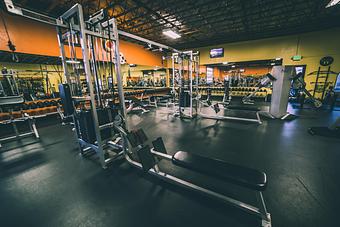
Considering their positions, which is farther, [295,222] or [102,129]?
[102,129]

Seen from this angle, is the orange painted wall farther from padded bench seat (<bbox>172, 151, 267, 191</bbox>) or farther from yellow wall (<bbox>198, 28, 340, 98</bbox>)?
yellow wall (<bbox>198, 28, 340, 98</bbox>)

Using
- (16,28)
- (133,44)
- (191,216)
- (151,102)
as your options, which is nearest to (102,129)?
(191,216)

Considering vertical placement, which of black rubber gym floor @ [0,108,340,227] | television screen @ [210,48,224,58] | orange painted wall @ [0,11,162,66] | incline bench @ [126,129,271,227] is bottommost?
black rubber gym floor @ [0,108,340,227]

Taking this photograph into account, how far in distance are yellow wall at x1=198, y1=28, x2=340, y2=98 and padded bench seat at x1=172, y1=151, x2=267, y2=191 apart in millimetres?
9852

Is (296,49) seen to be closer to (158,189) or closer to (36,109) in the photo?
(158,189)

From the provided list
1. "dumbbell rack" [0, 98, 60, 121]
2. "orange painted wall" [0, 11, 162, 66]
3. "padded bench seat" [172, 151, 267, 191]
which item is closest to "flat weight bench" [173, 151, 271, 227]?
"padded bench seat" [172, 151, 267, 191]

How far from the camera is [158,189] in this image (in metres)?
1.69

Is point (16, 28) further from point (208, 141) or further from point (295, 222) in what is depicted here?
point (295, 222)

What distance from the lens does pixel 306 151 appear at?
2525mm

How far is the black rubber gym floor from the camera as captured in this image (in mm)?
1345

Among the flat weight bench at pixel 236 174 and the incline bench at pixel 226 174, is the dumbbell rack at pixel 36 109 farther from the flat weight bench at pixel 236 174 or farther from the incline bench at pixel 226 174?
the flat weight bench at pixel 236 174

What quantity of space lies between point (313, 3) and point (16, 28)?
33.0 ft

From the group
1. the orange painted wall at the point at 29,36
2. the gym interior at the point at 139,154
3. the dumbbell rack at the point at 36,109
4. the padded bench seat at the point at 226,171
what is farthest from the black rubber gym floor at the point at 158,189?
→ the orange painted wall at the point at 29,36

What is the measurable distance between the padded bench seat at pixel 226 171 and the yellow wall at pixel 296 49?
985 centimetres
